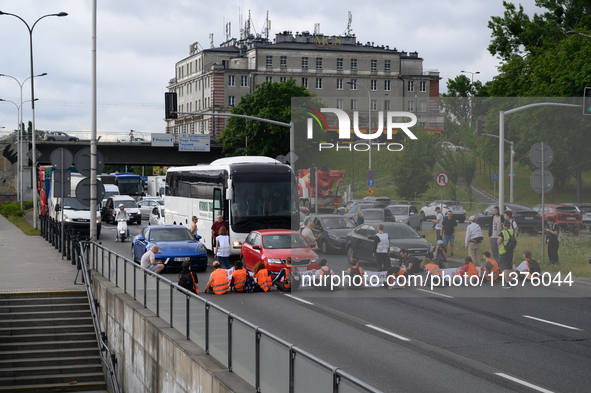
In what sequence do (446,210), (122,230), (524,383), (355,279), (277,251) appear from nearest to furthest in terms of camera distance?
(524,383) → (355,279) → (277,251) → (446,210) → (122,230)

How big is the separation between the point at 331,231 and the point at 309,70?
8623 cm

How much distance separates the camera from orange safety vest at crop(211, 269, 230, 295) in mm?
17938

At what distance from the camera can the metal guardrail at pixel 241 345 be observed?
6.26 meters

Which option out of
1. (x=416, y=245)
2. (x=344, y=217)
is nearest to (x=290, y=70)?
(x=344, y=217)

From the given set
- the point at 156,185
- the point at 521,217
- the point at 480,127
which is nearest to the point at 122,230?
the point at 521,217

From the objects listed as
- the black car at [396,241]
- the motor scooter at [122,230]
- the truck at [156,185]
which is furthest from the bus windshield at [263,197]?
the truck at [156,185]

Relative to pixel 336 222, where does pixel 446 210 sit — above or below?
above

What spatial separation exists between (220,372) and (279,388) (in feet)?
6.28

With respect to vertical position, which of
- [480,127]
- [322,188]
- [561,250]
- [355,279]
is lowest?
[355,279]

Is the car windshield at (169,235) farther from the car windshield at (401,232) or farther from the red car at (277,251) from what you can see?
the car windshield at (401,232)

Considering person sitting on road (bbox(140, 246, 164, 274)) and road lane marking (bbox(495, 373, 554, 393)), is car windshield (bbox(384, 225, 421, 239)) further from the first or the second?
road lane marking (bbox(495, 373, 554, 393))

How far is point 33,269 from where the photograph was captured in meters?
22.1

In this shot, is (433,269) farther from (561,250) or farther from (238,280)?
(561,250)

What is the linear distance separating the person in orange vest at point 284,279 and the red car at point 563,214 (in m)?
9.27
